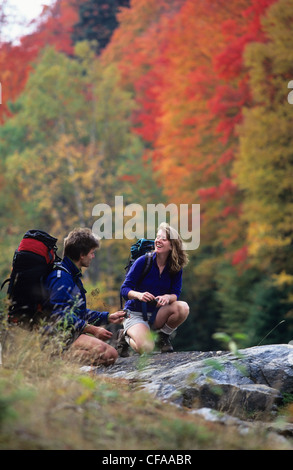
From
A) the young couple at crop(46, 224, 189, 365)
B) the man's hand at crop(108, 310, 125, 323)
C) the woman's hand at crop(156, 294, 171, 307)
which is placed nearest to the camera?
the young couple at crop(46, 224, 189, 365)

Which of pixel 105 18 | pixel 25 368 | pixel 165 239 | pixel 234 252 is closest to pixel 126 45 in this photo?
pixel 105 18

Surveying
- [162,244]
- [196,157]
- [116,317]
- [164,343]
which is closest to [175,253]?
[162,244]

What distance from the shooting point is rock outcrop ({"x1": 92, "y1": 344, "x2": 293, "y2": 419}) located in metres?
4.77

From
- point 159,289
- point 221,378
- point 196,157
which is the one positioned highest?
point 196,157

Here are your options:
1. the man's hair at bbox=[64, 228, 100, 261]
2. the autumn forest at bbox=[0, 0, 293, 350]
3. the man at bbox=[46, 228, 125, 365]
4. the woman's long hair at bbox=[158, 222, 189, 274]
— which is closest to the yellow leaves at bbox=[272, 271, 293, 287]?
the autumn forest at bbox=[0, 0, 293, 350]

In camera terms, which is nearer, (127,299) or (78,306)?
(78,306)

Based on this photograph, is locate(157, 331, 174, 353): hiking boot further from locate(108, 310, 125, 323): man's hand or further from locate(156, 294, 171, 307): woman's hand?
locate(108, 310, 125, 323): man's hand

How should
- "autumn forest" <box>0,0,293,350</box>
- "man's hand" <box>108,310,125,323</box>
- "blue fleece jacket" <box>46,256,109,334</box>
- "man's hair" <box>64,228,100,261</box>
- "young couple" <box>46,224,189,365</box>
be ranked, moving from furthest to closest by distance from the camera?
1. "autumn forest" <box>0,0,293,350</box>
2. "man's hand" <box>108,310,125,323</box>
3. "man's hair" <box>64,228,100,261</box>
4. "young couple" <box>46,224,189,365</box>
5. "blue fleece jacket" <box>46,256,109,334</box>

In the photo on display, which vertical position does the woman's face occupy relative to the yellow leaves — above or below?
above

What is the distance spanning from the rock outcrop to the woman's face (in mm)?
1030

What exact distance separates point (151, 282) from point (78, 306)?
4.16 feet

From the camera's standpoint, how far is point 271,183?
1598 centimetres

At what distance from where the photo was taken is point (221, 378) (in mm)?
5168

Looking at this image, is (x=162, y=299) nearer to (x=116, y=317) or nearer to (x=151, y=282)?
(x=151, y=282)
